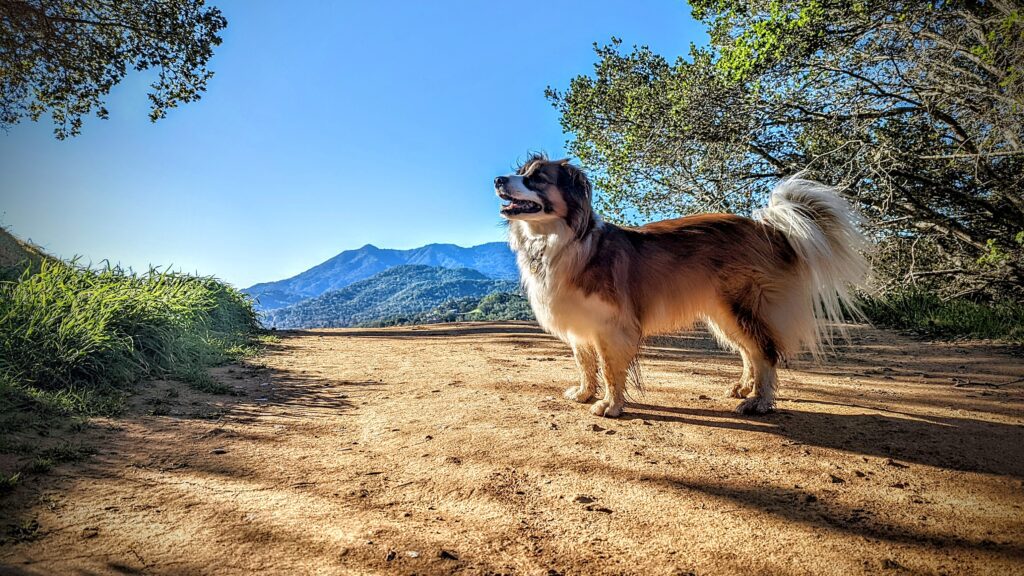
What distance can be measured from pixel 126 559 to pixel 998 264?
11249 millimetres

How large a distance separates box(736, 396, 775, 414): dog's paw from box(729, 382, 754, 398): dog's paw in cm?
34

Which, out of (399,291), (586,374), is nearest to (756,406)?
(586,374)

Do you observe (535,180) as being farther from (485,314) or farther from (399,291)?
(399,291)

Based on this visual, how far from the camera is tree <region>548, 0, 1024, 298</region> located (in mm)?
7461

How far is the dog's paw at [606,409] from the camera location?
3781mm

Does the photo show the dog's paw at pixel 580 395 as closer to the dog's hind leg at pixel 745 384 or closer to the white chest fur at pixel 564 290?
the white chest fur at pixel 564 290

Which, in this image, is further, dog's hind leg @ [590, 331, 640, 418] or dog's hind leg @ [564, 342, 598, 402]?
dog's hind leg @ [564, 342, 598, 402]

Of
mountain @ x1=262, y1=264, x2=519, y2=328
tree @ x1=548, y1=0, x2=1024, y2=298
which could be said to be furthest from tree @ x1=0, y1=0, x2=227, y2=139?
mountain @ x1=262, y1=264, x2=519, y2=328

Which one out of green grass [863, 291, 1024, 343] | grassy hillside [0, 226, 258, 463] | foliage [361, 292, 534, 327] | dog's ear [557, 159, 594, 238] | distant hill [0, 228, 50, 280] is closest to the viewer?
grassy hillside [0, 226, 258, 463]

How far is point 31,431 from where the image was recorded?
117 inches

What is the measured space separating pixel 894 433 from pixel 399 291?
50.0 m

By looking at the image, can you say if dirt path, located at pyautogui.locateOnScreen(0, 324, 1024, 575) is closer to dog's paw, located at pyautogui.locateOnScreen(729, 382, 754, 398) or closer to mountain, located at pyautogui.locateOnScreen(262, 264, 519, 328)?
dog's paw, located at pyautogui.locateOnScreen(729, 382, 754, 398)

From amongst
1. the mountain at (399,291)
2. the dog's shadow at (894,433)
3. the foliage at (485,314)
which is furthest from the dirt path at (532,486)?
the mountain at (399,291)

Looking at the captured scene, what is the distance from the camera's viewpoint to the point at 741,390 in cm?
435
